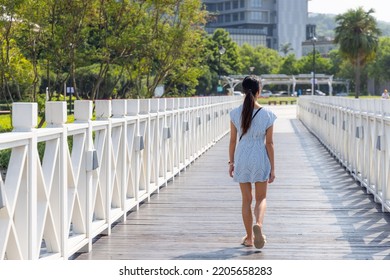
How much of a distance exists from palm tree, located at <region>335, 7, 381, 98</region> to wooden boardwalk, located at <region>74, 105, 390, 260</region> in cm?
9166

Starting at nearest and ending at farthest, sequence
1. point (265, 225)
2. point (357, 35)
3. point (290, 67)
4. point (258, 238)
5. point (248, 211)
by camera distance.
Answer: point (258, 238), point (248, 211), point (265, 225), point (357, 35), point (290, 67)

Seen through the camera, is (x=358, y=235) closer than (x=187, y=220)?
Yes

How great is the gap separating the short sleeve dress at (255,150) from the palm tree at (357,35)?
99499 millimetres

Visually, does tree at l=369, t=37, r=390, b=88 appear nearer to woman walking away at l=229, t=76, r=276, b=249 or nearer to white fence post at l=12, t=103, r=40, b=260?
woman walking away at l=229, t=76, r=276, b=249

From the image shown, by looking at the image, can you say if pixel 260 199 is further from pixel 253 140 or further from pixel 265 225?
pixel 265 225

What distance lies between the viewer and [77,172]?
8.13 meters

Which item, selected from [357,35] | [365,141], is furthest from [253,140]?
[357,35]

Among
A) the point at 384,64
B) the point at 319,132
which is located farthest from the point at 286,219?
the point at 384,64

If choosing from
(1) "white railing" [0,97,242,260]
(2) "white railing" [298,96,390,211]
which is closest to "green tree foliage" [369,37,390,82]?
(2) "white railing" [298,96,390,211]

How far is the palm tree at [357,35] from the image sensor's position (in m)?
106

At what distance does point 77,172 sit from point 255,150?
170 centimetres

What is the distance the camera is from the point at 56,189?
287 inches
